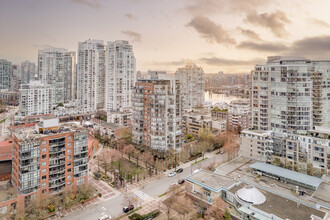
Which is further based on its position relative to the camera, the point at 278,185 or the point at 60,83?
the point at 60,83

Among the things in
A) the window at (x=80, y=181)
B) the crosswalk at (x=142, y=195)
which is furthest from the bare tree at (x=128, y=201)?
the window at (x=80, y=181)

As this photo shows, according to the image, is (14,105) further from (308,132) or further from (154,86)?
(308,132)

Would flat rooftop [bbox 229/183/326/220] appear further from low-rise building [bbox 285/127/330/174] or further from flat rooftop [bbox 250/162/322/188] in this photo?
low-rise building [bbox 285/127/330/174]

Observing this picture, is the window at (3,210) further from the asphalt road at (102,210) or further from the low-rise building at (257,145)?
the low-rise building at (257,145)

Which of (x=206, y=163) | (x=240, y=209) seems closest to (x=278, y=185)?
(x=240, y=209)

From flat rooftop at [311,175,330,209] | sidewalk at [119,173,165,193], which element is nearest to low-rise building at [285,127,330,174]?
flat rooftop at [311,175,330,209]

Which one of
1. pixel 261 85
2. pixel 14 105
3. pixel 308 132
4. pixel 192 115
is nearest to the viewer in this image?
pixel 308 132
